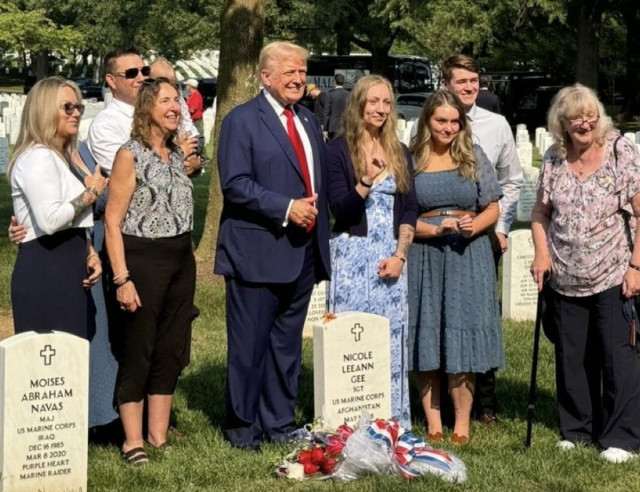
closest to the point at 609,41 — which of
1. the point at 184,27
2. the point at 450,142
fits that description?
the point at 184,27

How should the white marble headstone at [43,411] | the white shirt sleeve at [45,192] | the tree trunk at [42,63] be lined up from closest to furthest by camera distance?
the white marble headstone at [43,411]
the white shirt sleeve at [45,192]
the tree trunk at [42,63]

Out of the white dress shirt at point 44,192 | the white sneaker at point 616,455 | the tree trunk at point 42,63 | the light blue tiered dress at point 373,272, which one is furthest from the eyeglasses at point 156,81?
the tree trunk at point 42,63

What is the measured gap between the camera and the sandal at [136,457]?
264 inches

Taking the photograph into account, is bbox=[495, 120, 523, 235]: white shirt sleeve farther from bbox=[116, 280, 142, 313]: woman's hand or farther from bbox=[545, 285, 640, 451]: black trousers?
bbox=[116, 280, 142, 313]: woman's hand

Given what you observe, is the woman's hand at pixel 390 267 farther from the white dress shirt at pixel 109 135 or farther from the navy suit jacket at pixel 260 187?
the white dress shirt at pixel 109 135

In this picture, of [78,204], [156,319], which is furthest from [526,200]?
[78,204]

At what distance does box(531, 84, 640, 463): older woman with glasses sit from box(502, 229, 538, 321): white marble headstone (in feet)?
13.3

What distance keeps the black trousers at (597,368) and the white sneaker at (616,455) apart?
6 cm

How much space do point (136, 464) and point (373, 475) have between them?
1.27 meters

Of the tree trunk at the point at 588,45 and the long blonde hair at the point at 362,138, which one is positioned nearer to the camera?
the long blonde hair at the point at 362,138

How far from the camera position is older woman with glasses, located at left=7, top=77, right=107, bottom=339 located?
20.6 ft

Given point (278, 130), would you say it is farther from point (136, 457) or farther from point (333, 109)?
point (333, 109)

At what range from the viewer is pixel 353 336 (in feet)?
22.2

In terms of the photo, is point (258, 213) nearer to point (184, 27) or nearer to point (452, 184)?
point (452, 184)
